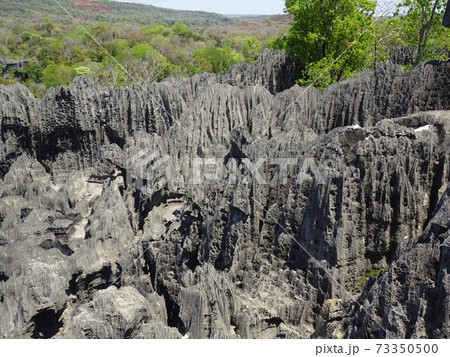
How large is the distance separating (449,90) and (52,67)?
35.8 m

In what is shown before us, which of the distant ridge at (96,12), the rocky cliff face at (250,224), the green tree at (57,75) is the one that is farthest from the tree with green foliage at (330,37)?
the distant ridge at (96,12)

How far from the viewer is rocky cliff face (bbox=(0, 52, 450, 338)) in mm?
8172

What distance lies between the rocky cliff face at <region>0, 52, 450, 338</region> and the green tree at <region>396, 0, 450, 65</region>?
218 inches

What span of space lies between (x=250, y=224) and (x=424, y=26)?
494 inches

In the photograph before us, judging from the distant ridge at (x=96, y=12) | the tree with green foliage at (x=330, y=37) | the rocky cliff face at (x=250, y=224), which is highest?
the distant ridge at (x=96, y=12)

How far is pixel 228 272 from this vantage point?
10.3 metres

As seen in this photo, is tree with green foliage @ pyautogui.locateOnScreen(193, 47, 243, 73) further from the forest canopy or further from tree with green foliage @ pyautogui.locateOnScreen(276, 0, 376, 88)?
tree with green foliage @ pyautogui.locateOnScreen(276, 0, 376, 88)

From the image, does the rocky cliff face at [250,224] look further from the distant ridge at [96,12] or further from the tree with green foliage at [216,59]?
the distant ridge at [96,12]

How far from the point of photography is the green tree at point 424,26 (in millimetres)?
18016

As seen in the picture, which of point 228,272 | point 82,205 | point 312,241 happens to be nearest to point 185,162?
point 82,205

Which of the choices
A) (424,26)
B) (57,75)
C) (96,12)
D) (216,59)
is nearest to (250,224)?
(424,26)

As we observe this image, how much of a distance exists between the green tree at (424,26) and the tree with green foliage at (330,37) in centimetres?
177

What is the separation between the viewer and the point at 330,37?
20.6m

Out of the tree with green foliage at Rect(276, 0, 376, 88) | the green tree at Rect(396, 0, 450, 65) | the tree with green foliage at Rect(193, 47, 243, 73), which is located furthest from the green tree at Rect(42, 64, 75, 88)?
the green tree at Rect(396, 0, 450, 65)
